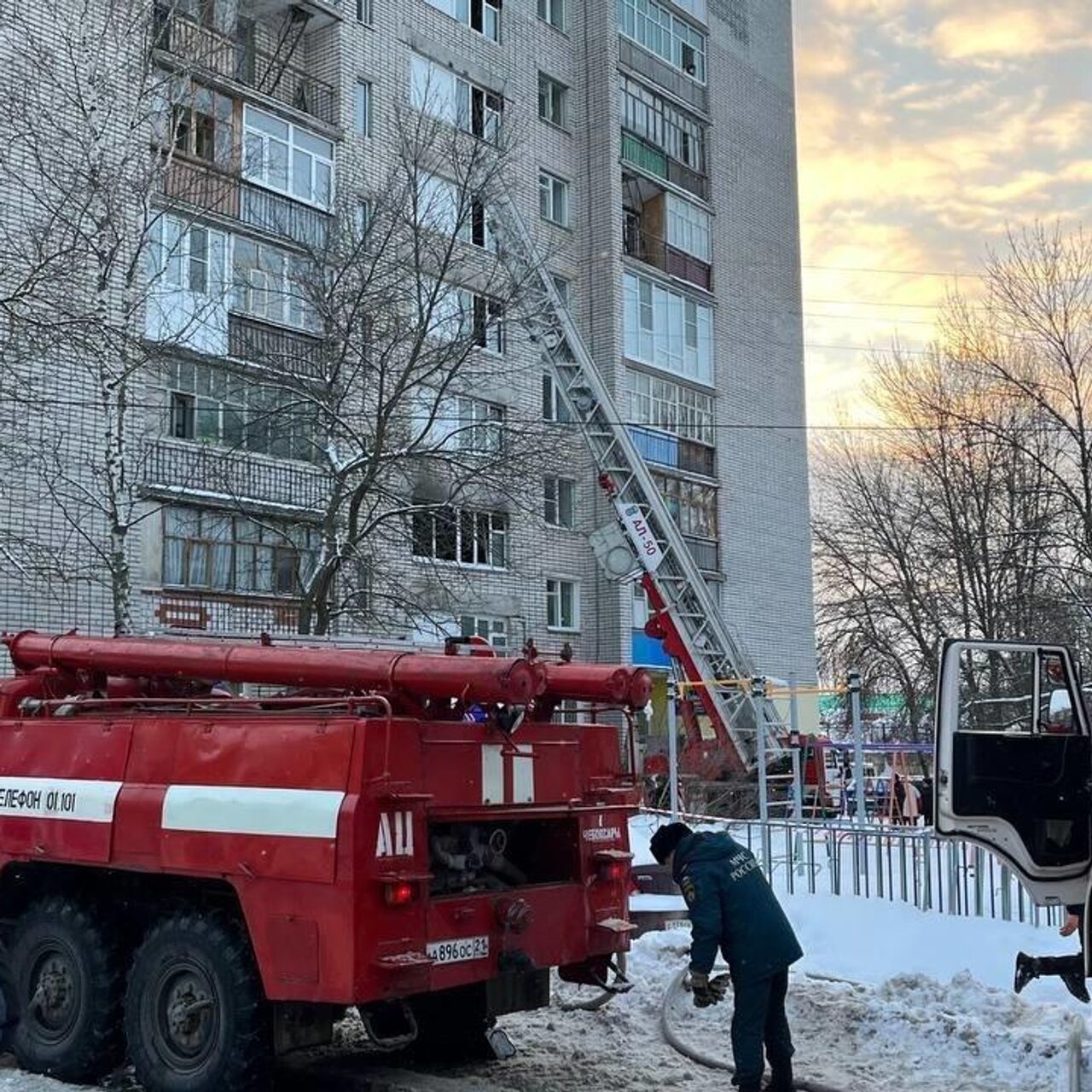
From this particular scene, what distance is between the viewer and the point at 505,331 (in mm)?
26469

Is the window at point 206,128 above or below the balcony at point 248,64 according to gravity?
below

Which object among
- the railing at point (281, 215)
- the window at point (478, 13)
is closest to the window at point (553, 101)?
the window at point (478, 13)

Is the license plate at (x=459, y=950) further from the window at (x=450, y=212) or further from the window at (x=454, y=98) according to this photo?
the window at (x=454, y=98)

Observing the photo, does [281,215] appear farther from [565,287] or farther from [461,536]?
[565,287]

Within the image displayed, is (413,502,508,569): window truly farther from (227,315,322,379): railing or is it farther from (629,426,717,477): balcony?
(629,426,717,477): balcony

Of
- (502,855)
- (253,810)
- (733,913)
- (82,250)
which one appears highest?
(82,250)

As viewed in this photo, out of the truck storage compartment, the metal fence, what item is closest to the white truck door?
the truck storage compartment

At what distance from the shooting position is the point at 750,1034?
6.36 metres

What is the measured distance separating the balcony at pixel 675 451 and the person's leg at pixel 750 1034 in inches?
957

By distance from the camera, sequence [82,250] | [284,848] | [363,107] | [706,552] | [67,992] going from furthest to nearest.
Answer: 1. [706,552]
2. [363,107]
3. [82,250]
4. [67,992]
5. [284,848]

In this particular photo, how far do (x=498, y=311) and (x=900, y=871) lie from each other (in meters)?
10.5

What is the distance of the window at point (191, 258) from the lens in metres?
19.1

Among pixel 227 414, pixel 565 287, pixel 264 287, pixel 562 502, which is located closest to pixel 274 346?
pixel 264 287

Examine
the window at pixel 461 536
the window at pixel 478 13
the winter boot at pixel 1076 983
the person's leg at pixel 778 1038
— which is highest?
the window at pixel 478 13
